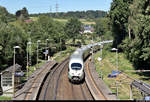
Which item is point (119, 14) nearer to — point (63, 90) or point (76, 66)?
point (76, 66)

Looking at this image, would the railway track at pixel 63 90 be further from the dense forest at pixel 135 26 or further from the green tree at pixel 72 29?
the green tree at pixel 72 29

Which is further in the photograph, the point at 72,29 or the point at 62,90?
the point at 72,29

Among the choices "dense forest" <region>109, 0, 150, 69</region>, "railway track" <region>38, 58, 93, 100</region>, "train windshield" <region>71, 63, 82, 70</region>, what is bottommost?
"railway track" <region>38, 58, 93, 100</region>

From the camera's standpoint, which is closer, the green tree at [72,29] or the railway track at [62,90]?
the railway track at [62,90]

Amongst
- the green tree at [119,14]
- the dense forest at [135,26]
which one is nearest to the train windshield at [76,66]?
the dense forest at [135,26]

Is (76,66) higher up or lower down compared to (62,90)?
higher up

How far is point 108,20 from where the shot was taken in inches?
3014

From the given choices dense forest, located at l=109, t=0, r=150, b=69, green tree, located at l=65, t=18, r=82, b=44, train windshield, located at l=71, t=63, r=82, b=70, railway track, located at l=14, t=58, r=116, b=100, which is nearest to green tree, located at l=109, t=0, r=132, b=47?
dense forest, located at l=109, t=0, r=150, b=69

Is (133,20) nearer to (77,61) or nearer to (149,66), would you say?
(149,66)

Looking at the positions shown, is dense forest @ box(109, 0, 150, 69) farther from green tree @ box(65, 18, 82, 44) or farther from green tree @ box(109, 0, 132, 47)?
green tree @ box(65, 18, 82, 44)

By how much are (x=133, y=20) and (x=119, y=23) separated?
48.6 feet

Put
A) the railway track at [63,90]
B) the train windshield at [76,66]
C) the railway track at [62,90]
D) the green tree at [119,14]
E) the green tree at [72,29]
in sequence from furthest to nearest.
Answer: the green tree at [72,29], the green tree at [119,14], the train windshield at [76,66], the railway track at [63,90], the railway track at [62,90]

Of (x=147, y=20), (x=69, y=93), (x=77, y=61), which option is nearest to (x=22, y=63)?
(x=77, y=61)

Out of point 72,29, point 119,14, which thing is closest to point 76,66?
point 119,14
